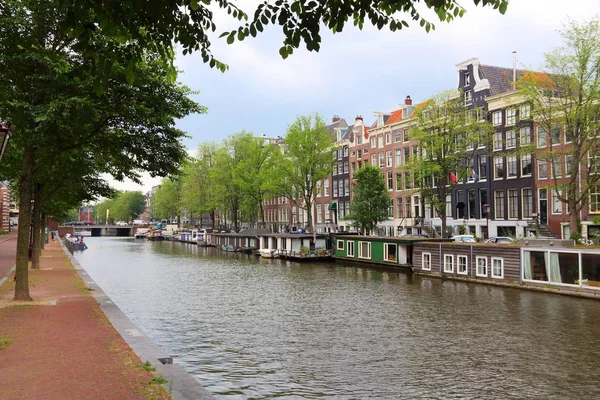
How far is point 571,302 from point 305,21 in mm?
23783

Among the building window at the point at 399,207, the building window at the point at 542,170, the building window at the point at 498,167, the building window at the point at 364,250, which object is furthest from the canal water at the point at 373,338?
the building window at the point at 399,207

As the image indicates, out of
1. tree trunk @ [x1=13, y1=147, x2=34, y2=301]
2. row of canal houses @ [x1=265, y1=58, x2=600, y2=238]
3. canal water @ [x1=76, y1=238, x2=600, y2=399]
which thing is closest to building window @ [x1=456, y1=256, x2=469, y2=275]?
canal water @ [x1=76, y1=238, x2=600, y2=399]

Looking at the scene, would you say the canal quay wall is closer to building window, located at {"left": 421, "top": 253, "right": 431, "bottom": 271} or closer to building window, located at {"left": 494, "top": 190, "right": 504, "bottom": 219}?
building window, located at {"left": 421, "top": 253, "right": 431, "bottom": 271}

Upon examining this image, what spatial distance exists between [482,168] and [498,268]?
2488 centimetres

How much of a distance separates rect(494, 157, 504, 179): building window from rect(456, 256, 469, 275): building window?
809 inches

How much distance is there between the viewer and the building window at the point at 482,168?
5528cm

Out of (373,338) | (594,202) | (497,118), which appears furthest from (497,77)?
(373,338)

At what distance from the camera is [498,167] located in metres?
53.9

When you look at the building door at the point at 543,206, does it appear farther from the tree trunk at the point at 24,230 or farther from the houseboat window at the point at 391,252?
the tree trunk at the point at 24,230

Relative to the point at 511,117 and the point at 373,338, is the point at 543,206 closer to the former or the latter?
the point at 511,117

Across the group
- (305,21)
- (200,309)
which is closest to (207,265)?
(200,309)

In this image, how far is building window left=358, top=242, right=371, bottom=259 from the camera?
4725 cm

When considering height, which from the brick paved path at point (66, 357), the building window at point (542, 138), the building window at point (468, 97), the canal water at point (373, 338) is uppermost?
the building window at point (468, 97)

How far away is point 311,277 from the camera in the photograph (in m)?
38.2
